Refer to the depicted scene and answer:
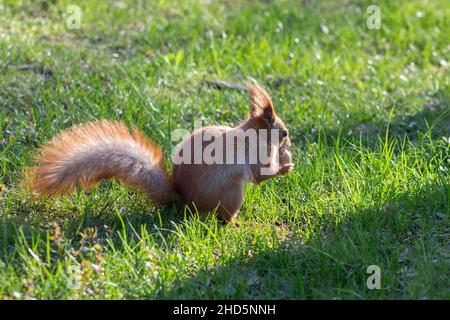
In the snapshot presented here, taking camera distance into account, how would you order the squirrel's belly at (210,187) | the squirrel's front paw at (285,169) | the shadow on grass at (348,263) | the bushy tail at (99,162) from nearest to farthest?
the shadow on grass at (348,263) < the bushy tail at (99,162) < the squirrel's belly at (210,187) < the squirrel's front paw at (285,169)

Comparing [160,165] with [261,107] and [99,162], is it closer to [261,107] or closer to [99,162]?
[99,162]

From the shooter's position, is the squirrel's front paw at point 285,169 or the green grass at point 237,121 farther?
the squirrel's front paw at point 285,169

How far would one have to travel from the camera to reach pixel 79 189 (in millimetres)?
3709

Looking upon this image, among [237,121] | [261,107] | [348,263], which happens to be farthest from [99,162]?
[237,121]

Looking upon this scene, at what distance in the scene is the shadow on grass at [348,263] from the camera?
3.11 meters

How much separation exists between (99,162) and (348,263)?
124cm

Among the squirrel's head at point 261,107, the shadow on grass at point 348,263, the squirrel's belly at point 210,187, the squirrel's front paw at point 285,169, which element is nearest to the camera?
the shadow on grass at point 348,263

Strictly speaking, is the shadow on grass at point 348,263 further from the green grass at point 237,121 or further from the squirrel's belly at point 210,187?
the squirrel's belly at point 210,187

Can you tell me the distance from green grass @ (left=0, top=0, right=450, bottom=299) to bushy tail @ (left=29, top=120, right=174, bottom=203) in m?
0.18

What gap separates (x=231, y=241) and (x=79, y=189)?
840 millimetres

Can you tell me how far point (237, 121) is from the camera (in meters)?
4.82

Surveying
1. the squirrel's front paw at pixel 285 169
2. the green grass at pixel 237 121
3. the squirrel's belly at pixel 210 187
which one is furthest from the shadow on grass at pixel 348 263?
the squirrel's front paw at pixel 285 169

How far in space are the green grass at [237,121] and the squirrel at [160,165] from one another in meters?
0.13
